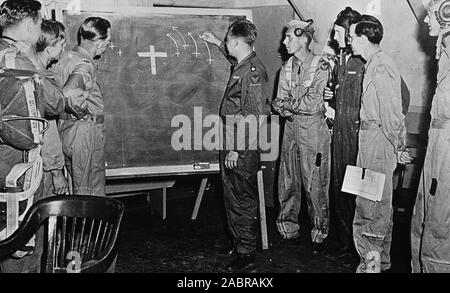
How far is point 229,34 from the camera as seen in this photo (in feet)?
11.1

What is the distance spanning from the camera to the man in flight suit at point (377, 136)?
299cm

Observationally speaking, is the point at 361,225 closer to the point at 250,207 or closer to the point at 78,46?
the point at 250,207

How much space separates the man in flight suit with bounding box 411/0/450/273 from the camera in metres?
2.63

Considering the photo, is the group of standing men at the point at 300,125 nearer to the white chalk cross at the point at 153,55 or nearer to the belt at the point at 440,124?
the belt at the point at 440,124

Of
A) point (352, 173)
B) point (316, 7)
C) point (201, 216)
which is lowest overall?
point (201, 216)

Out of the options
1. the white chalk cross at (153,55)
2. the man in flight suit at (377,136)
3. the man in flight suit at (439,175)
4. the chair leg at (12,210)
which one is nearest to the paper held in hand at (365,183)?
the man in flight suit at (377,136)

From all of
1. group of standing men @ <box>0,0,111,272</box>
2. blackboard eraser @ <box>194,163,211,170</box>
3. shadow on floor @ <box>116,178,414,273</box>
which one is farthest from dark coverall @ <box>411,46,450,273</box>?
group of standing men @ <box>0,0,111,272</box>

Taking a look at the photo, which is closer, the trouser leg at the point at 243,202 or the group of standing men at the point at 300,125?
the group of standing men at the point at 300,125

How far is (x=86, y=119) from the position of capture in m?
3.26

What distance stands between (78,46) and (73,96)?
0.41 meters

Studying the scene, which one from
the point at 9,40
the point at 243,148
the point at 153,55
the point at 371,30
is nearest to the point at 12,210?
the point at 9,40

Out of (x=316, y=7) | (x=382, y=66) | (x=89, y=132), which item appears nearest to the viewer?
(x=382, y=66)

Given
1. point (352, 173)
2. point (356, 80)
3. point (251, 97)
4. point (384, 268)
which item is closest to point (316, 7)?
point (356, 80)

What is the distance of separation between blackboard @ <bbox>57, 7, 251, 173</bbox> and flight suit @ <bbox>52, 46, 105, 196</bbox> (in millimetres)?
217
